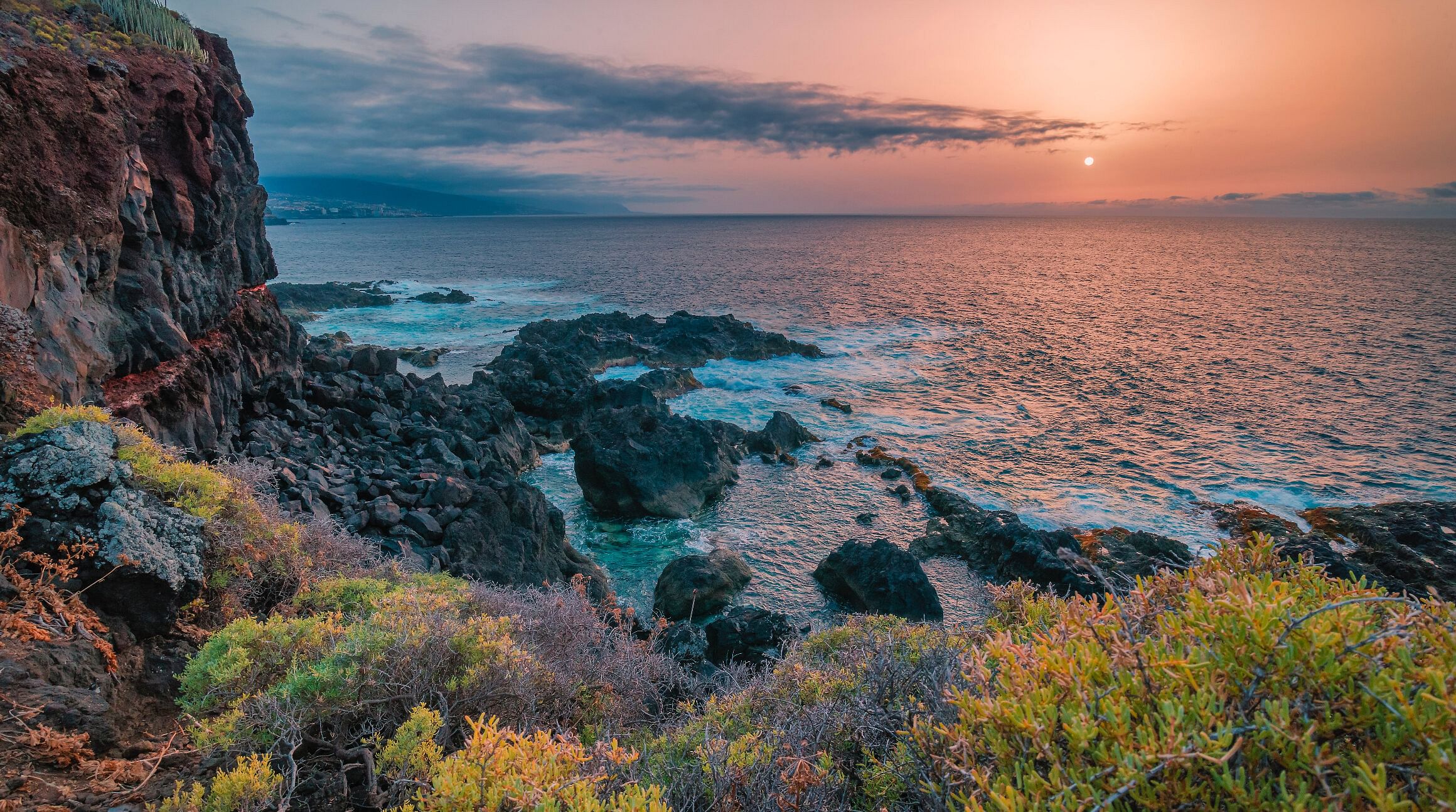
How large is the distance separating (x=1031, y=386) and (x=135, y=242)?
35628 millimetres

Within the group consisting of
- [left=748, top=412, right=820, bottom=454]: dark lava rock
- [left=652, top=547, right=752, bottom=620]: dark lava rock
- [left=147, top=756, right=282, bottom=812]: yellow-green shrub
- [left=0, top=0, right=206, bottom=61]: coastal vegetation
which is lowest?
[left=652, top=547, right=752, bottom=620]: dark lava rock

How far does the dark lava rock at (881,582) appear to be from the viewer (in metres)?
15.0

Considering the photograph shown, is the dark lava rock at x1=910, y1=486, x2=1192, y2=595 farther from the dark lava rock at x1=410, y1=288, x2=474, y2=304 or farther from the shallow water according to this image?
the dark lava rock at x1=410, y1=288, x2=474, y2=304

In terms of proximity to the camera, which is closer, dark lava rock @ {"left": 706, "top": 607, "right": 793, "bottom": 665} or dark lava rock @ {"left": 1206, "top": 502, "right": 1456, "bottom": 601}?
dark lava rock @ {"left": 706, "top": 607, "right": 793, "bottom": 665}

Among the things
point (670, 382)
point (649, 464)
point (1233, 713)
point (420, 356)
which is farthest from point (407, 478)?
point (420, 356)

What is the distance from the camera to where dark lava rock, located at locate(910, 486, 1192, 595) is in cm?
1576

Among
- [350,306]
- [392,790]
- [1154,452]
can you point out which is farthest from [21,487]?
[350,306]

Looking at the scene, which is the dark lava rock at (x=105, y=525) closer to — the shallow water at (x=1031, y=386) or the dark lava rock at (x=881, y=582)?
the shallow water at (x=1031, y=386)

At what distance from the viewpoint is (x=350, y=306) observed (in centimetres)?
5541

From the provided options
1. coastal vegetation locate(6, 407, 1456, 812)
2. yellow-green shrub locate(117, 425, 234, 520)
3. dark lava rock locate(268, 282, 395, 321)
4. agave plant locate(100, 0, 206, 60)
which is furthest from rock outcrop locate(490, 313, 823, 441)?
dark lava rock locate(268, 282, 395, 321)

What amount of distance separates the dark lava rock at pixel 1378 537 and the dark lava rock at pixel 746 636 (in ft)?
43.0

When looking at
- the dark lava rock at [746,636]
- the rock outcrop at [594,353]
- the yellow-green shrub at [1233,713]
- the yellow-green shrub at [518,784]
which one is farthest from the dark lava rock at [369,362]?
the yellow-green shrub at [1233,713]

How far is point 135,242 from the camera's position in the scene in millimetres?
11227

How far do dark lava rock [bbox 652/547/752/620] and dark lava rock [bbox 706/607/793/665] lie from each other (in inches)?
88.8
